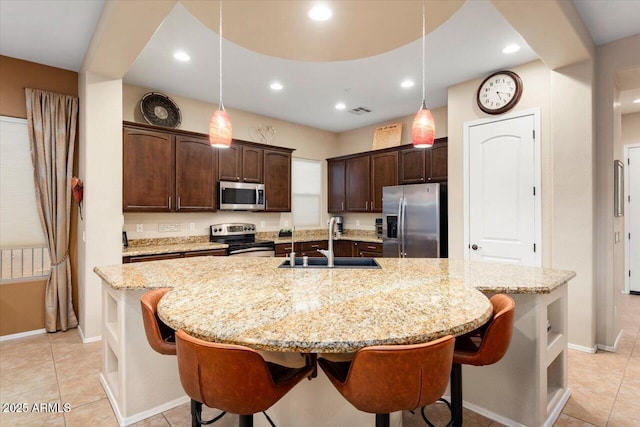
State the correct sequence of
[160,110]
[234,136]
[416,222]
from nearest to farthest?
[160,110]
[416,222]
[234,136]

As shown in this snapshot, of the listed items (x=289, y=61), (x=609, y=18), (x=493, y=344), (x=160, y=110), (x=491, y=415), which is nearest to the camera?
(x=493, y=344)

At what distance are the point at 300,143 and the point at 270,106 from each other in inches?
45.4

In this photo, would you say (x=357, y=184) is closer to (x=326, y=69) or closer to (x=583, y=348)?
(x=326, y=69)

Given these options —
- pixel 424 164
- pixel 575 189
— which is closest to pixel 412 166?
pixel 424 164

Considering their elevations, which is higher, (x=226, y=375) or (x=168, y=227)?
(x=168, y=227)

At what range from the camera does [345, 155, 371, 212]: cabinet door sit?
5.48 metres

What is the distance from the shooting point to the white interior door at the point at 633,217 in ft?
16.0

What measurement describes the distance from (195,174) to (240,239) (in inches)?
45.6

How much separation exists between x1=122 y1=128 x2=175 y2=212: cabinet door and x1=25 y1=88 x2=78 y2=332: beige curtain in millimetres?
534

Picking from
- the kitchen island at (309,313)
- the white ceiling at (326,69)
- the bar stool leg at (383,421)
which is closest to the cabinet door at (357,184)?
the white ceiling at (326,69)

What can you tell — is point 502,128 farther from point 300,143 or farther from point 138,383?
point 138,383

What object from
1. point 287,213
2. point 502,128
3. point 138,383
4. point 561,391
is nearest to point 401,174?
point 502,128

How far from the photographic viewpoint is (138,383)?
205 centimetres

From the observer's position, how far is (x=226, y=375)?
1059mm
